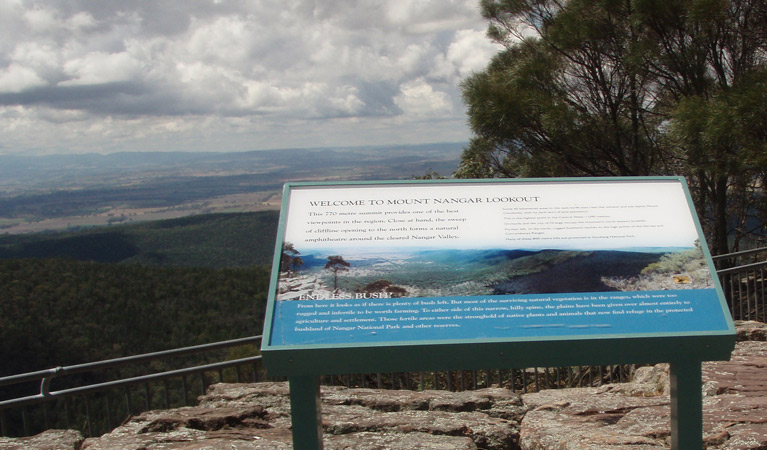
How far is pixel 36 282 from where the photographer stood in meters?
28.4

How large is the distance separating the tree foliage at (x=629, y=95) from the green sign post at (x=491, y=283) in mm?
7900

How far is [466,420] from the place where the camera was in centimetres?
331

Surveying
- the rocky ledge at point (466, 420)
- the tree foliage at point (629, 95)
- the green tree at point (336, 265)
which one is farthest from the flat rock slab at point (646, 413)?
the tree foliage at point (629, 95)

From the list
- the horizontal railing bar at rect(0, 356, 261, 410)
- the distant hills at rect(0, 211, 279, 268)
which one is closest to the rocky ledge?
the horizontal railing bar at rect(0, 356, 261, 410)

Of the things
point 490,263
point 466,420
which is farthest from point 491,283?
point 466,420

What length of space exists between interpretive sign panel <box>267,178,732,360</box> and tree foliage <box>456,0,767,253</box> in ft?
25.8

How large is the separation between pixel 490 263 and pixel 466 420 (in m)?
1.15

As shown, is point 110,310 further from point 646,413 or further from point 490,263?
point 490,263

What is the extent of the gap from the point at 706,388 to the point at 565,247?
1.66m

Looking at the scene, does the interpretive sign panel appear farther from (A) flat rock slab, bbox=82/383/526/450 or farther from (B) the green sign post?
(A) flat rock slab, bbox=82/383/526/450

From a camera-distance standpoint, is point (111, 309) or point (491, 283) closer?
point (491, 283)

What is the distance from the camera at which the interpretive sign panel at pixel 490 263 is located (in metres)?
2.37

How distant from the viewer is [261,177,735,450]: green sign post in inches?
91.4

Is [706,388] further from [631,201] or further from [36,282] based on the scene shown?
[36,282]
